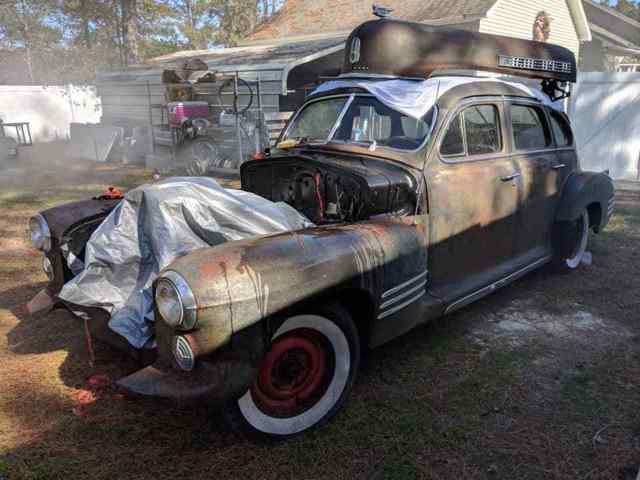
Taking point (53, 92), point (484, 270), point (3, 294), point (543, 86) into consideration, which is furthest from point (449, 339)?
point (53, 92)

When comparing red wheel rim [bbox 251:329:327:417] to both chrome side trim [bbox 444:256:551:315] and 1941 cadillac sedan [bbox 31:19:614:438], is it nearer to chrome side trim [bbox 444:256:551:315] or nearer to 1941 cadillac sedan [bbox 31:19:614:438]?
1941 cadillac sedan [bbox 31:19:614:438]

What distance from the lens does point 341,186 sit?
140 inches

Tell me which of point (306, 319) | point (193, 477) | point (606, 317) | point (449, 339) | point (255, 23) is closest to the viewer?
point (193, 477)

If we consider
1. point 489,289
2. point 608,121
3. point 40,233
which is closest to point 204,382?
point 40,233

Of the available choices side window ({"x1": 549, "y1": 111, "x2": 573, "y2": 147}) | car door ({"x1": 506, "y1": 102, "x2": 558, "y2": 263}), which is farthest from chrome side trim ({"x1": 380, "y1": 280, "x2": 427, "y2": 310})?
side window ({"x1": 549, "y1": 111, "x2": 573, "y2": 147})

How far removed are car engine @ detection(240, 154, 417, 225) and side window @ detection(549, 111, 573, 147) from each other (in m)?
2.29

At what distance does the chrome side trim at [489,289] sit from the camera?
146 inches

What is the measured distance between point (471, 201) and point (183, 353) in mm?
2425

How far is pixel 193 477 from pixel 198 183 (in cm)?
169

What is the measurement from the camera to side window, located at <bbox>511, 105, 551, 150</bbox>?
4.36 m

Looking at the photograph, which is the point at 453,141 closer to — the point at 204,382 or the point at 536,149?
the point at 536,149

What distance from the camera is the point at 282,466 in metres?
2.59

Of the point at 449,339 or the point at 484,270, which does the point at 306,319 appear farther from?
the point at 484,270

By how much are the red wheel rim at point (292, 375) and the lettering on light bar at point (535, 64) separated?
3.04 meters
